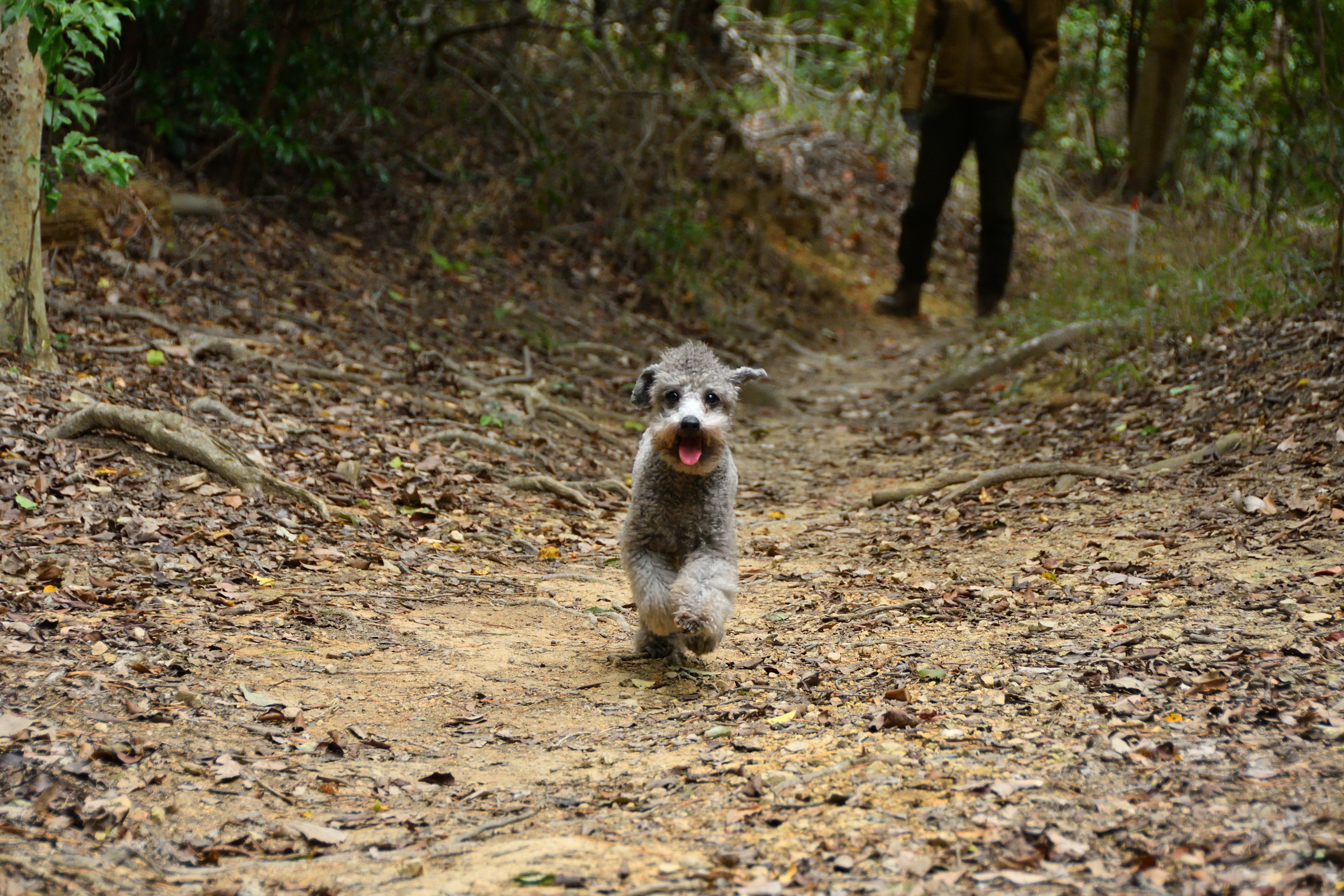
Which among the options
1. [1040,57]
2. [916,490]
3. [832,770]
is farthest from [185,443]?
[1040,57]

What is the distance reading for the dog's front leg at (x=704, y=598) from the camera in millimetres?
4262

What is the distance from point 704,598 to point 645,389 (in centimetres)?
112

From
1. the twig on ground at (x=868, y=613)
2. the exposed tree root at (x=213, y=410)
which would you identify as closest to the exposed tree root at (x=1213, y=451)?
the twig on ground at (x=868, y=613)

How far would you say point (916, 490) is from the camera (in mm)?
7324

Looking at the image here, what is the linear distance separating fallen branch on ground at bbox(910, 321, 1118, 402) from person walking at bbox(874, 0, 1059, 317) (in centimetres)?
159

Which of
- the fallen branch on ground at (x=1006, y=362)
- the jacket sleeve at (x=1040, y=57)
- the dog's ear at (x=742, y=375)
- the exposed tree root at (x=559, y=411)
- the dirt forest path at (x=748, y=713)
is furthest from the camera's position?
the jacket sleeve at (x=1040, y=57)

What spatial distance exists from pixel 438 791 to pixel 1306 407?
5.60 meters

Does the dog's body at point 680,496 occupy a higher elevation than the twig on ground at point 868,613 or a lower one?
higher

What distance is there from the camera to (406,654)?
15.2 ft

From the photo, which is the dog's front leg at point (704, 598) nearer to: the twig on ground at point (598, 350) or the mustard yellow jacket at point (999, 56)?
the twig on ground at point (598, 350)

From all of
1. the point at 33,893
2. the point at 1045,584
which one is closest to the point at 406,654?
the point at 33,893

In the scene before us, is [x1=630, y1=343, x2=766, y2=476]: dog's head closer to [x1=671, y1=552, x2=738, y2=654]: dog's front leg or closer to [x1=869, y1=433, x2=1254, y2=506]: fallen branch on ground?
[x1=671, y1=552, x2=738, y2=654]: dog's front leg

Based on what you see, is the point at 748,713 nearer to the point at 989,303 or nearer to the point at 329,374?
the point at 329,374

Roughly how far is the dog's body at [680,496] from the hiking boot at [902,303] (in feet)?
25.1
